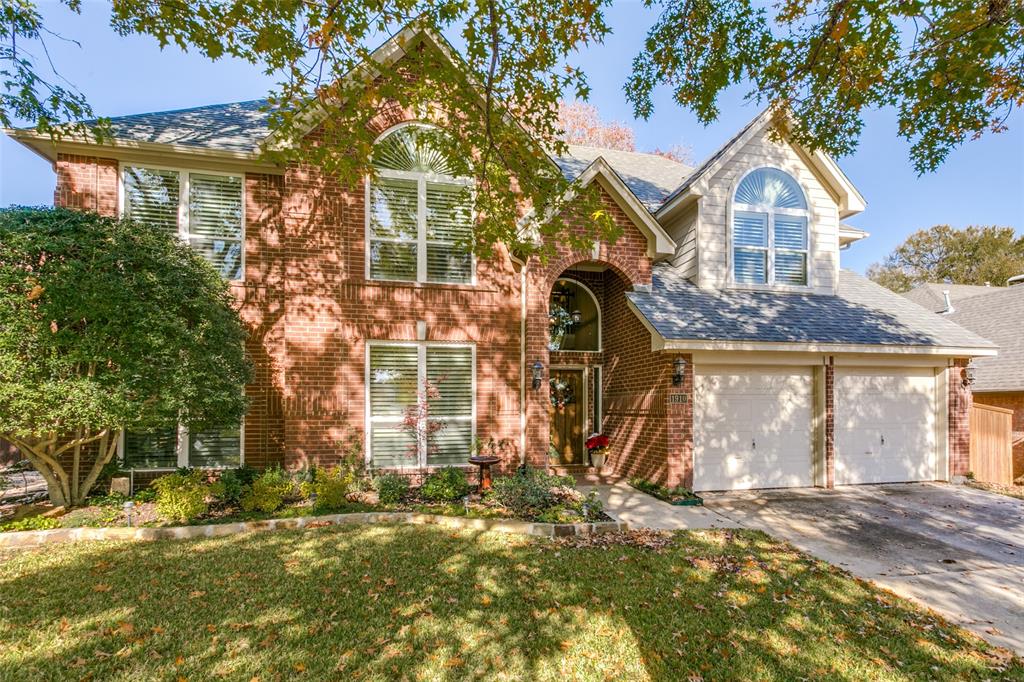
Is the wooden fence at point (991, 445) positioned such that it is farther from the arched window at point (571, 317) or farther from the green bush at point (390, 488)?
the green bush at point (390, 488)

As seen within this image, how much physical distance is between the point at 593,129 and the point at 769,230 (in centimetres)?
1509

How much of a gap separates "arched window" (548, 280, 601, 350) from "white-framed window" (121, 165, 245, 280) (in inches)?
265

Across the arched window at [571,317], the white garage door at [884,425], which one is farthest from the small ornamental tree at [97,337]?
the white garage door at [884,425]

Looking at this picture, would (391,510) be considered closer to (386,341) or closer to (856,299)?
(386,341)

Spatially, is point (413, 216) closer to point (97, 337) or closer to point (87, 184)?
point (97, 337)

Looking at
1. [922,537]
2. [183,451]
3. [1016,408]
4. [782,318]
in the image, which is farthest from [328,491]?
[1016,408]

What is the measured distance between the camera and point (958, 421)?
10617mm

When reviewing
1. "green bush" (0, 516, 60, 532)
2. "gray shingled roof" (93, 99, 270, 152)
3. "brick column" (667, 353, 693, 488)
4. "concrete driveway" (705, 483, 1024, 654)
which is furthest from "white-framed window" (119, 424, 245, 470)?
"concrete driveway" (705, 483, 1024, 654)

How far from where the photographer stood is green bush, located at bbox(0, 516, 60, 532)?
A: 6.26 meters

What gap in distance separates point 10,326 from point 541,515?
723cm

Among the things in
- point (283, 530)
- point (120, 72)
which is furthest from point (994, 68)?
point (120, 72)

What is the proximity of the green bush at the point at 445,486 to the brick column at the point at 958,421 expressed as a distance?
10.5 meters

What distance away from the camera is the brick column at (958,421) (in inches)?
417

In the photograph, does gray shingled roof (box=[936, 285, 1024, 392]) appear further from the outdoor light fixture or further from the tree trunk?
the tree trunk
